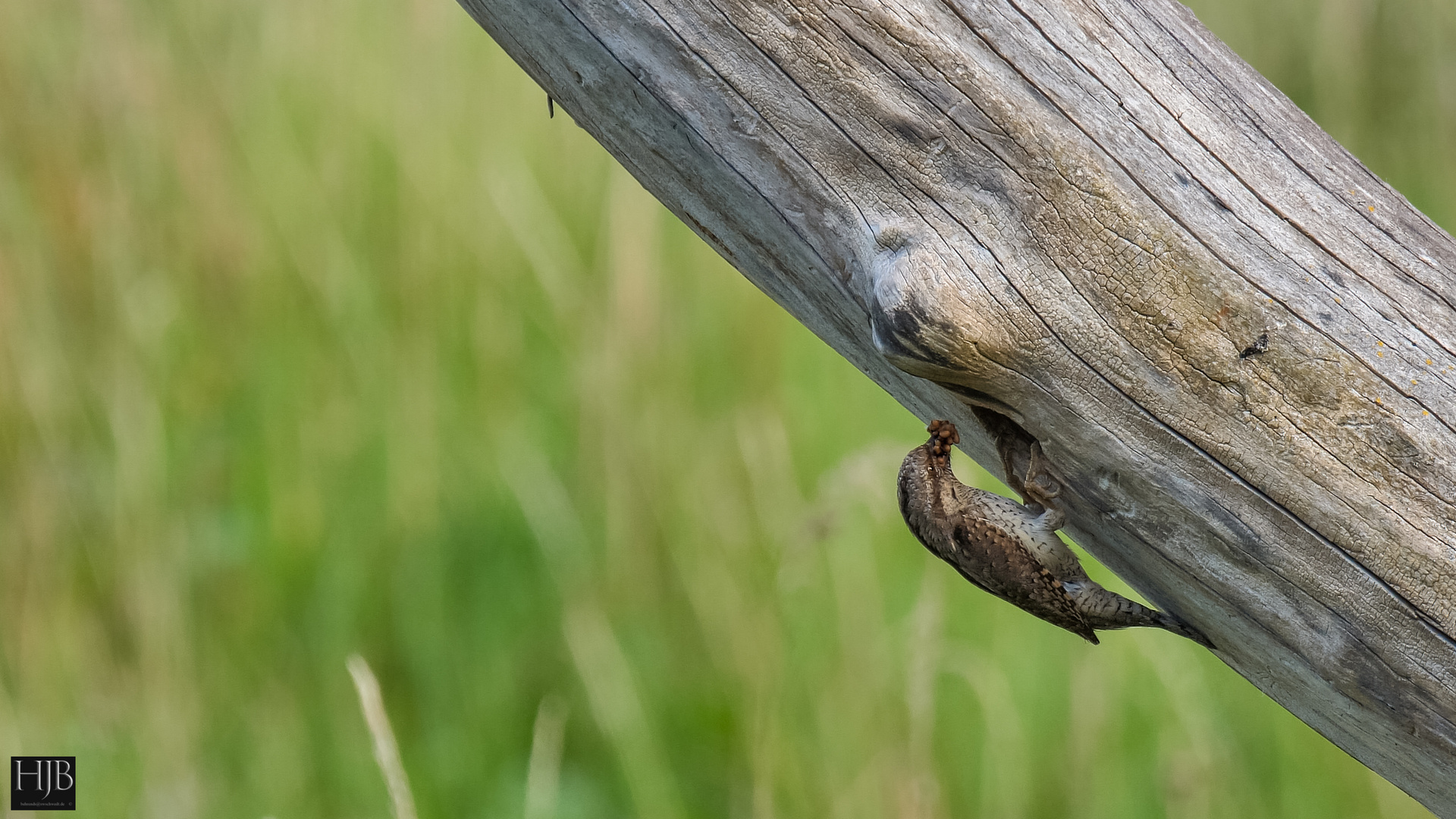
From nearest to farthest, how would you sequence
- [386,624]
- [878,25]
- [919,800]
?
1. [878,25]
2. [919,800]
3. [386,624]

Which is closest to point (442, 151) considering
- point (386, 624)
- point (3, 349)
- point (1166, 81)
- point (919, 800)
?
point (3, 349)

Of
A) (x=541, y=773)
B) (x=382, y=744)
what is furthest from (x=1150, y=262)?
(x=541, y=773)

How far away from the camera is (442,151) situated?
3586 millimetres

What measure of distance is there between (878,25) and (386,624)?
2.16 m

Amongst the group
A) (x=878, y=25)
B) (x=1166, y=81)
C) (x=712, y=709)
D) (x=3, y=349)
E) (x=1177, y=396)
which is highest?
(x=1166, y=81)

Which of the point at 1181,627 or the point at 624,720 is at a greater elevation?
the point at 1181,627

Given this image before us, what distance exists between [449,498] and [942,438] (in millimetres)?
1895

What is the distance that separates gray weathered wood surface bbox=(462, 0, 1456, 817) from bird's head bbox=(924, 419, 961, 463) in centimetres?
26

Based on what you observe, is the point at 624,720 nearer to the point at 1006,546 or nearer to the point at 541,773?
the point at 541,773

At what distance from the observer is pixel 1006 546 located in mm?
1395

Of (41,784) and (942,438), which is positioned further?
(41,784)

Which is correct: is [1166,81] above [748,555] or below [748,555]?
above

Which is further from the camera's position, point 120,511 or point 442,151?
point 442,151

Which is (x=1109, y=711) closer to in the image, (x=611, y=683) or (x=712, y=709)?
(x=712, y=709)
